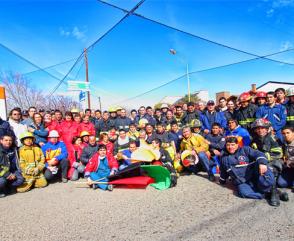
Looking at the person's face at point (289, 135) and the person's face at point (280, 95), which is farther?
the person's face at point (280, 95)

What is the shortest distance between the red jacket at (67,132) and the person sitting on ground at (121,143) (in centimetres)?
126

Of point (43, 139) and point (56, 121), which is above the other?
point (56, 121)

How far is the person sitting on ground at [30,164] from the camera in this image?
5016 mm

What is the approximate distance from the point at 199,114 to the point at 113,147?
9.36 ft

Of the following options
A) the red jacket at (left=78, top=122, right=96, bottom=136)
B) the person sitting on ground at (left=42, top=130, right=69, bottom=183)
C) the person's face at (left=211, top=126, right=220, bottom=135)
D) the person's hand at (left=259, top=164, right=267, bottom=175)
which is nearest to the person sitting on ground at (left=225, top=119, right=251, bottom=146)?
the person's face at (left=211, top=126, right=220, bottom=135)

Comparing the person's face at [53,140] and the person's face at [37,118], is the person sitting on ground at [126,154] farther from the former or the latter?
the person's face at [37,118]

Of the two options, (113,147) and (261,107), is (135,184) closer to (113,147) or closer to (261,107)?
(113,147)

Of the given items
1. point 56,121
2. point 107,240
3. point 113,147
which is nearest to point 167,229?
point 107,240

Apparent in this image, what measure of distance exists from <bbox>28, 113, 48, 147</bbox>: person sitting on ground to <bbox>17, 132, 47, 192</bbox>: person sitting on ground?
571 mm

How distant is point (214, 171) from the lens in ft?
17.6

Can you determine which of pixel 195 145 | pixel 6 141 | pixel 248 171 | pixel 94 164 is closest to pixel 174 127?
pixel 195 145

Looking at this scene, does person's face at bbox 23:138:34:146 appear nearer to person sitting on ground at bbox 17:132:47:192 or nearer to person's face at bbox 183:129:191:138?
person sitting on ground at bbox 17:132:47:192

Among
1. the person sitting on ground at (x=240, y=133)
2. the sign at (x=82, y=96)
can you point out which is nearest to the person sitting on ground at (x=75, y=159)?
the person sitting on ground at (x=240, y=133)

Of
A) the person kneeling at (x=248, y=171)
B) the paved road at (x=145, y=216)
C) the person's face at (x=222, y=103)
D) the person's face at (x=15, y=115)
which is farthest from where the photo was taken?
the person's face at (x=222, y=103)
